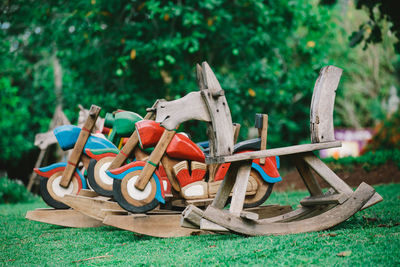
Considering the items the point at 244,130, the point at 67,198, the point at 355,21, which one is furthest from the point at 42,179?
the point at 355,21

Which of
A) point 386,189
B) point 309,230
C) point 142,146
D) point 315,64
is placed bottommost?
point 386,189

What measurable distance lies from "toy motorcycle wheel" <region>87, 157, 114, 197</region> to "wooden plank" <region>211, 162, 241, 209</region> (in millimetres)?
1504

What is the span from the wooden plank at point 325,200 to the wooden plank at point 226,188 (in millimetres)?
752

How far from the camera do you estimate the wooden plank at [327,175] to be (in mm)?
3662

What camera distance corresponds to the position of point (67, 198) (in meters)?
4.54

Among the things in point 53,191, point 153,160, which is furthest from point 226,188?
point 53,191

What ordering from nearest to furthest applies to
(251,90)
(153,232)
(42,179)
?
1. (153,232)
2. (42,179)
3. (251,90)

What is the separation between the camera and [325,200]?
3.71 meters

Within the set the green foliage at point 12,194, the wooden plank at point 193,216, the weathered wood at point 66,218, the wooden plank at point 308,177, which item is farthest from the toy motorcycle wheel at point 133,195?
the green foliage at point 12,194

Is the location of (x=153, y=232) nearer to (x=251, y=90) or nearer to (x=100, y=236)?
(x=100, y=236)

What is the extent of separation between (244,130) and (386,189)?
151 inches

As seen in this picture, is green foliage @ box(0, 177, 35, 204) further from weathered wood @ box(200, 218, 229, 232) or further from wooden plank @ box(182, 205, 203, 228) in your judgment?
weathered wood @ box(200, 218, 229, 232)

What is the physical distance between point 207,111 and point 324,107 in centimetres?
105

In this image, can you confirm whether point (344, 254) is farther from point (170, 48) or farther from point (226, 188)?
point (170, 48)
